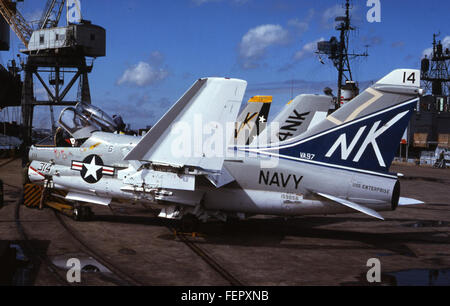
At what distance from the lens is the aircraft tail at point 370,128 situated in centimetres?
1120

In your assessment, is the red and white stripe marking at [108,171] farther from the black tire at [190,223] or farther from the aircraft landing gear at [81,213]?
the black tire at [190,223]

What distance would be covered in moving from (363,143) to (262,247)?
4.13m

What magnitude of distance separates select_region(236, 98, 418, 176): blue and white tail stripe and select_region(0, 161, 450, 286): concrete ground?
2.43m

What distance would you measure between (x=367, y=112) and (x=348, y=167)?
65.3 inches

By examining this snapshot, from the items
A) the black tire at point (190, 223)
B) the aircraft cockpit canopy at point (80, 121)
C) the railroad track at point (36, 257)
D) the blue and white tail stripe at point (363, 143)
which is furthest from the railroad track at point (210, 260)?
the aircraft cockpit canopy at point (80, 121)

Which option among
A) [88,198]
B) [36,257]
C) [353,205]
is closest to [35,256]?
[36,257]

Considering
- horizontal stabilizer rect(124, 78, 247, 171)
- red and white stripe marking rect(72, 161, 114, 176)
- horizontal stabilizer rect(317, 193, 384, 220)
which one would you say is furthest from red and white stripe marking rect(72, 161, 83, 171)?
horizontal stabilizer rect(317, 193, 384, 220)

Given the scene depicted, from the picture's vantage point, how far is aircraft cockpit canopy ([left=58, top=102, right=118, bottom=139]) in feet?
45.5

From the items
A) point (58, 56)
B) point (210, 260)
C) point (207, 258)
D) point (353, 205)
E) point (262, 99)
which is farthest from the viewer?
point (58, 56)

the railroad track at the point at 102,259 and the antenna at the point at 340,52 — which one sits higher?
the antenna at the point at 340,52

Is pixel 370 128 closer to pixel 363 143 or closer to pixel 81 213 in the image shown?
pixel 363 143

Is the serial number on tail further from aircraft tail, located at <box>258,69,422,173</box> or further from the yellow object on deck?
the yellow object on deck

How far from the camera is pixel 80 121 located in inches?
547

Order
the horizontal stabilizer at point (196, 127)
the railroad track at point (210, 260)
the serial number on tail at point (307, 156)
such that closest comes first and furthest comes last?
the railroad track at point (210, 260), the horizontal stabilizer at point (196, 127), the serial number on tail at point (307, 156)
